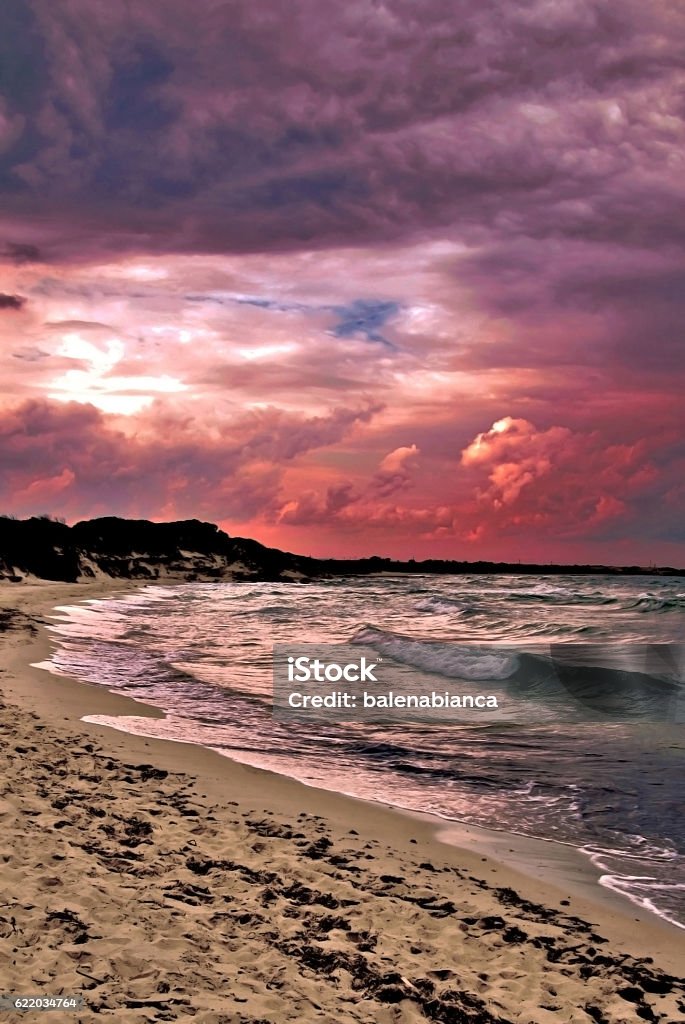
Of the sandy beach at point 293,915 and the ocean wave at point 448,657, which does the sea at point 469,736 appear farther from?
the sandy beach at point 293,915

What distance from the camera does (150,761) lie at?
32.7 feet

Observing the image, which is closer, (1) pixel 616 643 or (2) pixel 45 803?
(2) pixel 45 803

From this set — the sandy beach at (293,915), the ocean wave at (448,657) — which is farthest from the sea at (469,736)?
the sandy beach at (293,915)

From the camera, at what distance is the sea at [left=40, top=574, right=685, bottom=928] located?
834 centimetres

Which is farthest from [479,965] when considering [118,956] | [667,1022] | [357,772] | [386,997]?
[357,772]

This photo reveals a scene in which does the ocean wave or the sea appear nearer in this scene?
the sea

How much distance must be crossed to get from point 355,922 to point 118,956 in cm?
174

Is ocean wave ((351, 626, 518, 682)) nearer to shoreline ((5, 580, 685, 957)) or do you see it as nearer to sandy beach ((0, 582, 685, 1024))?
shoreline ((5, 580, 685, 957))

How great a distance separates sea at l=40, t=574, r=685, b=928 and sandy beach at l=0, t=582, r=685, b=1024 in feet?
2.42

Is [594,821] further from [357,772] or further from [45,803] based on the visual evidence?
[45,803]

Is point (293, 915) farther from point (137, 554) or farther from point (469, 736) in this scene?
point (137, 554)

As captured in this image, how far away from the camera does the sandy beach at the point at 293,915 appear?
179 inches

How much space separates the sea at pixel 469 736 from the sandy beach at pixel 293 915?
737mm

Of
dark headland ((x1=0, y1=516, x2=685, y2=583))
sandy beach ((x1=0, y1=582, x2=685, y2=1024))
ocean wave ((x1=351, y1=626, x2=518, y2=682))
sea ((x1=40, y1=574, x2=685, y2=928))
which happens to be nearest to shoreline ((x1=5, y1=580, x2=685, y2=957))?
sandy beach ((x1=0, y1=582, x2=685, y2=1024))
